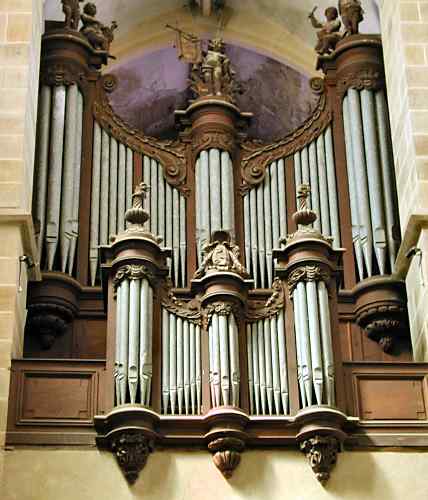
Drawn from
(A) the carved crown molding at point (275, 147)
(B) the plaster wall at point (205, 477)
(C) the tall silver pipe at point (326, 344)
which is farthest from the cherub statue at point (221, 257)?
(A) the carved crown molding at point (275, 147)

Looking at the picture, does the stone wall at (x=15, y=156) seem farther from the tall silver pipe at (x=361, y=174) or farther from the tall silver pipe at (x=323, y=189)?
the tall silver pipe at (x=361, y=174)

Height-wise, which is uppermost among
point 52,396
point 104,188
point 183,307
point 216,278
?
point 104,188

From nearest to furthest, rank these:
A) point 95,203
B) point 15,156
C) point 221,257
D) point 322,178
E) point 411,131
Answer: point 221,257, point 15,156, point 411,131, point 95,203, point 322,178

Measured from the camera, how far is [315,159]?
2406 centimetres

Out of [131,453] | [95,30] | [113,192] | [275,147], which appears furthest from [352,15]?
[131,453]

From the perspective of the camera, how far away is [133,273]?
20062 mm

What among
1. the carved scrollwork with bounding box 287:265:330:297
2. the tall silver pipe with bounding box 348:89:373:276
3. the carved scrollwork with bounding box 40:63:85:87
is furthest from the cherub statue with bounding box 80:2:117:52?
the carved scrollwork with bounding box 287:265:330:297

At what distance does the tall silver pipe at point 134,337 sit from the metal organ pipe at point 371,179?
4.04 m

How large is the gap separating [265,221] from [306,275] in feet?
11.4

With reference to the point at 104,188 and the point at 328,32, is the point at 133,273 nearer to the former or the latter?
the point at 104,188

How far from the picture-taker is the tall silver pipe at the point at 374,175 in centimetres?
2272

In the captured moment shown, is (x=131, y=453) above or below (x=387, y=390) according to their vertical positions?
below

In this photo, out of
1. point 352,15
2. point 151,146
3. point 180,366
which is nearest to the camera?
point 180,366

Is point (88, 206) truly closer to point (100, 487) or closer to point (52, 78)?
point (52, 78)
